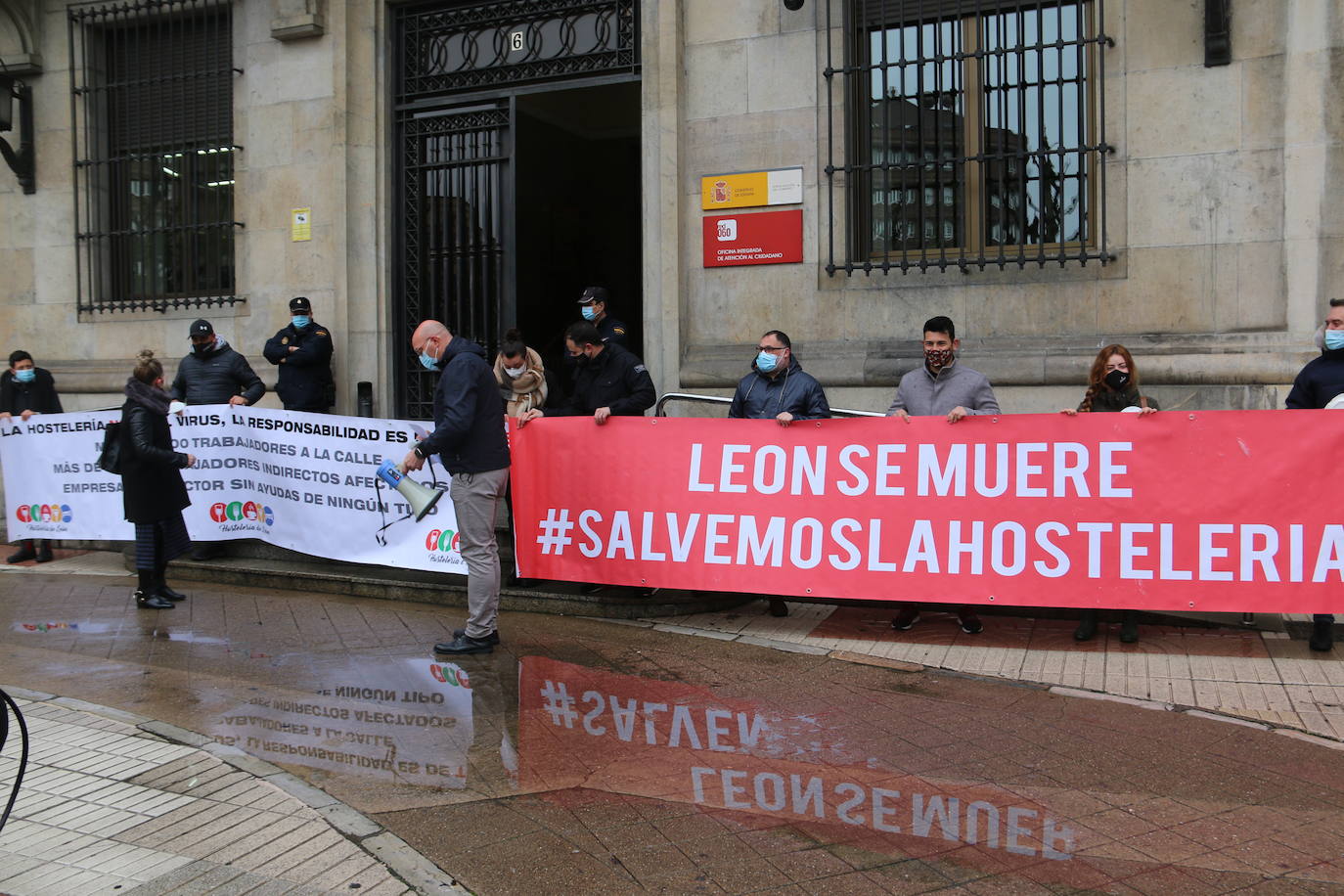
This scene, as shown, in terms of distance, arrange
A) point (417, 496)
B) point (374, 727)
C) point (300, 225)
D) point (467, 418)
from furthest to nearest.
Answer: point (300, 225), point (417, 496), point (467, 418), point (374, 727)

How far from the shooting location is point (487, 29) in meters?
11.3

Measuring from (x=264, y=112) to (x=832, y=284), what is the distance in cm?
577

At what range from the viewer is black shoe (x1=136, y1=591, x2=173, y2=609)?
27.6 ft

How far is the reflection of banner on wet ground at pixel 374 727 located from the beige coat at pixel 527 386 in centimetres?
246

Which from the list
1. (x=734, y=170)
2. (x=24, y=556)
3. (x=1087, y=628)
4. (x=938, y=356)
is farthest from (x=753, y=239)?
(x=24, y=556)

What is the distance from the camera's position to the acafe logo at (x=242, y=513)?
962 centimetres

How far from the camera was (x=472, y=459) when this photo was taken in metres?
6.96

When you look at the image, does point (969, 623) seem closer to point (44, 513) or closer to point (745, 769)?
point (745, 769)

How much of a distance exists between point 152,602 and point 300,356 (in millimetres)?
2950

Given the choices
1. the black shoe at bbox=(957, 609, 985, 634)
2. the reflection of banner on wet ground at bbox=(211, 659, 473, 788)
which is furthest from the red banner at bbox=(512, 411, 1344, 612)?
the reflection of banner on wet ground at bbox=(211, 659, 473, 788)

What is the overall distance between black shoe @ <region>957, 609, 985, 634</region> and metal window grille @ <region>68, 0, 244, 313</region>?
7781mm

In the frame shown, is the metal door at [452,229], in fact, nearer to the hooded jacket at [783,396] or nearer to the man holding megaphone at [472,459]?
the hooded jacket at [783,396]

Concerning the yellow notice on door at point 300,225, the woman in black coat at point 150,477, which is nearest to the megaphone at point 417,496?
the woman in black coat at point 150,477

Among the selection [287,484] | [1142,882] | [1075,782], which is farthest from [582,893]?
[287,484]
